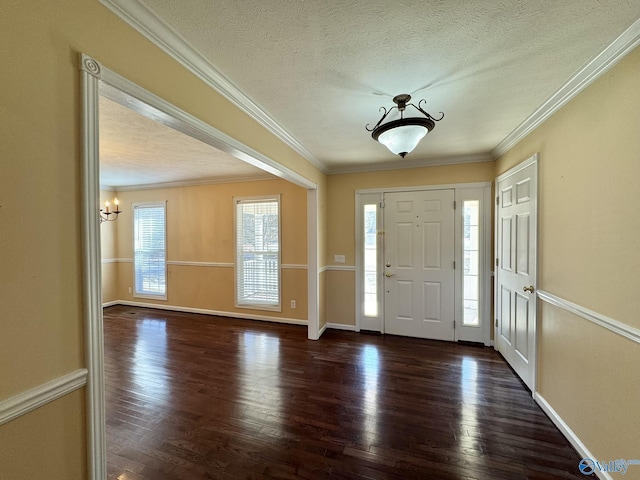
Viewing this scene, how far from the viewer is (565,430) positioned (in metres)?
1.86

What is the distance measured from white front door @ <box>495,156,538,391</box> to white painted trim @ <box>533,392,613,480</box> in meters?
0.17

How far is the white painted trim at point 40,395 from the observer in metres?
0.80

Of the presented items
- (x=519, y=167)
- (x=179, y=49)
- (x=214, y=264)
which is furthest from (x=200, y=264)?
(x=519, y=167)

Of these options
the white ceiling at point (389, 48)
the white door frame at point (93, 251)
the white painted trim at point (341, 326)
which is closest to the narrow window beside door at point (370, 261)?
the white painted trim at point (341, 326)

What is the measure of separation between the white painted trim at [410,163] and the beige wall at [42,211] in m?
3.16

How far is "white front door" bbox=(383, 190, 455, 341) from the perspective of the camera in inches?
140

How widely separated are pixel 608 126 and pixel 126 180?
20.6 feet

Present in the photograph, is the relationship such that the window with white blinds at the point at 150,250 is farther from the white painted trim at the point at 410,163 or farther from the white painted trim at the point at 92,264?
the white painted trim at the point at 92,264

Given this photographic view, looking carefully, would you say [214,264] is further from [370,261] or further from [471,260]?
[471,260]

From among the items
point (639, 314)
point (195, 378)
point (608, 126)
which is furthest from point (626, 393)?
point (195, 378)

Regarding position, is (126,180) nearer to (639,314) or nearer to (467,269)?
(467,269)

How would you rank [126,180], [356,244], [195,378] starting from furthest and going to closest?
[126,180], [356,244], [195,378]

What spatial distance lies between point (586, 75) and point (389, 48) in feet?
4.37

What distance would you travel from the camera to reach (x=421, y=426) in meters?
1.97
